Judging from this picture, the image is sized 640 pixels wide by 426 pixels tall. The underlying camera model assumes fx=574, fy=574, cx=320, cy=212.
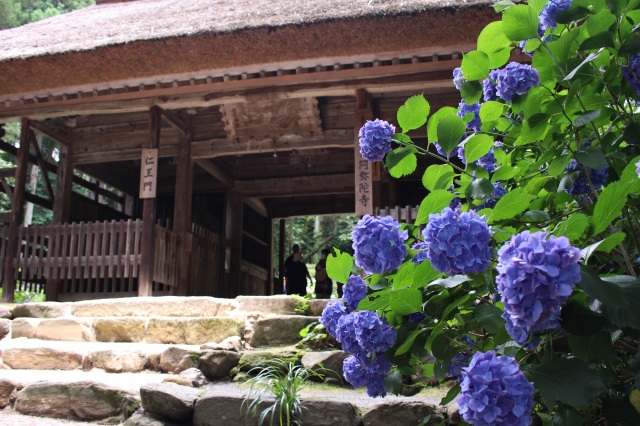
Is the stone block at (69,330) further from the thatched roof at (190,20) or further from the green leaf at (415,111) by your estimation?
the green leaf at (415,111)

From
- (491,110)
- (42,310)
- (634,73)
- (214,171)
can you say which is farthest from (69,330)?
(634,73)

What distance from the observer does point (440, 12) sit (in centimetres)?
509

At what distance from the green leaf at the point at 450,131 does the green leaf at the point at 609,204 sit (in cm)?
43

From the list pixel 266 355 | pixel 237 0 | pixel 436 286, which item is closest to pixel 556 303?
pixel 436 286

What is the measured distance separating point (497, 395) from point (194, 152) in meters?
6.97

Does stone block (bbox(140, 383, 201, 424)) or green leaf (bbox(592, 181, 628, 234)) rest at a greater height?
green leaf (bbox(592, 181, 628, 234))

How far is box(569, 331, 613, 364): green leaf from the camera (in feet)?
4.05

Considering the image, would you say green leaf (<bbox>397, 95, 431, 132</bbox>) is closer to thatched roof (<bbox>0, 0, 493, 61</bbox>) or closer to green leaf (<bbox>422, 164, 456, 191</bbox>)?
green leaf (<bbox>422, 164, 456, 191</bbox>)

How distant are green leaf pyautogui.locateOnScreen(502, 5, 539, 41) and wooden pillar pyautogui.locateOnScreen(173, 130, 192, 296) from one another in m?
6.02

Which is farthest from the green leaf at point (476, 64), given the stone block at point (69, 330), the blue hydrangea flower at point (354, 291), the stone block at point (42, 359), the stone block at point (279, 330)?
the stone block at point (69, 330)

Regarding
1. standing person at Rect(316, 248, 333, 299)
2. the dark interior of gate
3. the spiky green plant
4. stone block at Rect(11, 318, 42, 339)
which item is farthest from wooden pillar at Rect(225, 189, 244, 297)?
the spiky green plant

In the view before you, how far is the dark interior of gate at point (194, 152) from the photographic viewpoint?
20.1 feet

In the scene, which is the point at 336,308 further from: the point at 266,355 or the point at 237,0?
the point at 237,0

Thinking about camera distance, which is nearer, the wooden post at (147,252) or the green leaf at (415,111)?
the green leaf at (415,111)
